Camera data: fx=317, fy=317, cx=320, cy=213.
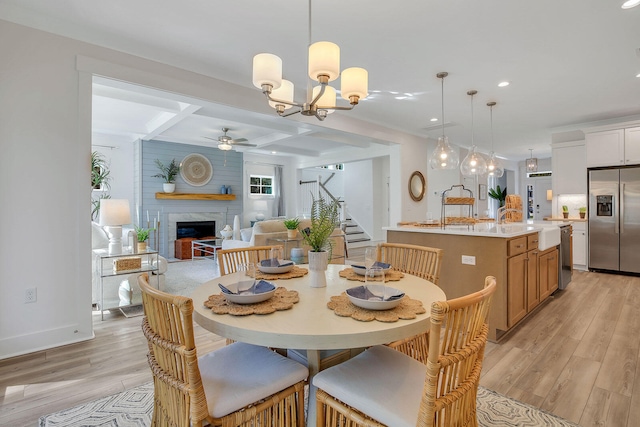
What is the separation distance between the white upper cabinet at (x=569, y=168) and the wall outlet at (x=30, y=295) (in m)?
7.71

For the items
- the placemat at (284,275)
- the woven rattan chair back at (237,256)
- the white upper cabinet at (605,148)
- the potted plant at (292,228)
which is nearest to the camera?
the placemat at (284,275)

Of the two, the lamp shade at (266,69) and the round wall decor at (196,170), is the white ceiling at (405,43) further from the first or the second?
the round wall decor at (196,170)

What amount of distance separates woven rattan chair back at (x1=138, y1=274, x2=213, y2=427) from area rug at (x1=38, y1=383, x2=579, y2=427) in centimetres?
81

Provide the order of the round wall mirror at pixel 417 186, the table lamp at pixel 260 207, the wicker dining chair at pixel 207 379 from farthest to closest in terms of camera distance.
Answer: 1. the table lamp at pixel 260 207
2. the round wall mirror at pixel 417 186
3. the wicker dining chair at pixel 207 379

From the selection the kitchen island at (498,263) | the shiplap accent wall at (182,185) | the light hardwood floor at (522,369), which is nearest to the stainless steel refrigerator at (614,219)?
the light hardwood floor at (522,369)

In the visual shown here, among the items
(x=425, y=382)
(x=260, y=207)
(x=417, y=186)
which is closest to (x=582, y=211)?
(x=417, y=186)

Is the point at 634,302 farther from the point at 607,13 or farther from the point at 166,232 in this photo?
the point at 166,232

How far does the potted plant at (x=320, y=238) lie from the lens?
1528 mm

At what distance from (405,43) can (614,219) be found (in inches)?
189

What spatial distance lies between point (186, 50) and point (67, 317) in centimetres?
259

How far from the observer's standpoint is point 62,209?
262 cm

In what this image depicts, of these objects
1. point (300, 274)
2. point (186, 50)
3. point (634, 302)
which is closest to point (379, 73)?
point (186, 50)

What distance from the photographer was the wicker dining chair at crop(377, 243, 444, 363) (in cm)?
191

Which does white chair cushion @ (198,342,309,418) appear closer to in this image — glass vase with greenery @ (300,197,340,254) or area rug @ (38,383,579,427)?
glass vase with greenery @ (300,197,340,254)
